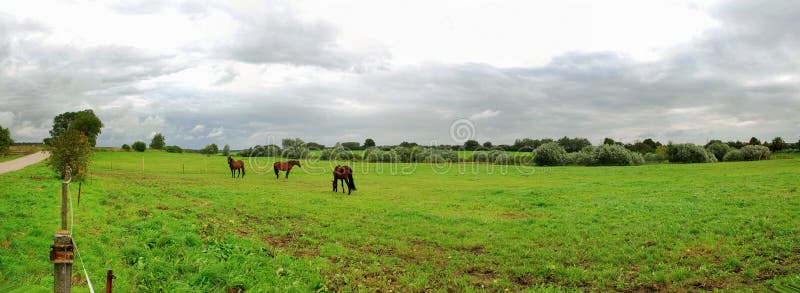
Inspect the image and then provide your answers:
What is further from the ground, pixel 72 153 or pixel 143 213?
pixel 72 153

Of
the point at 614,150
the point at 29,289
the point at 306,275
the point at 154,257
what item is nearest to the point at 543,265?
the point at 306,275

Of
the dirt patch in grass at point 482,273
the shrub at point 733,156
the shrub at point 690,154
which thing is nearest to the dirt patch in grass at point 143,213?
the dirt patch in grass at point 482,273

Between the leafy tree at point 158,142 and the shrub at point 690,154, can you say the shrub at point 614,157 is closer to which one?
the shrub at point 690,154

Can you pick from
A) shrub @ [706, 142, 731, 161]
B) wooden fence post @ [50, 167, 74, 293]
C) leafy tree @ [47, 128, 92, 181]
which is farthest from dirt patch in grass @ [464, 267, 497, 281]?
shrub @ [706, 142, 731, 161]

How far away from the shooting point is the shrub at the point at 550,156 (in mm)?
65750

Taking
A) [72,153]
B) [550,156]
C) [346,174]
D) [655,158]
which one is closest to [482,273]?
[346,174]

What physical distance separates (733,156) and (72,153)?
84561mm

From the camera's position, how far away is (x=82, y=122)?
64.8 meters

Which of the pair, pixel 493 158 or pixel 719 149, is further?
pixel 719 149

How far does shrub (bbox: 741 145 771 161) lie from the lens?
6225 cm

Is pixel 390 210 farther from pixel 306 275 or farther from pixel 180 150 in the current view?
pixel 180 150

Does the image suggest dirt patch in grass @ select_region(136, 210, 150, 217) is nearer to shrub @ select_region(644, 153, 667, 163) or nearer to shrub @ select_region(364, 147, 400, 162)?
shrub @ select_region(364, 147, 400, 162)

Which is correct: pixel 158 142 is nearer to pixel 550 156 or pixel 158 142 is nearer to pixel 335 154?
pixel 335 154

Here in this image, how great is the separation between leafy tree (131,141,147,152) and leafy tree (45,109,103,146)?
18133 millimetres
